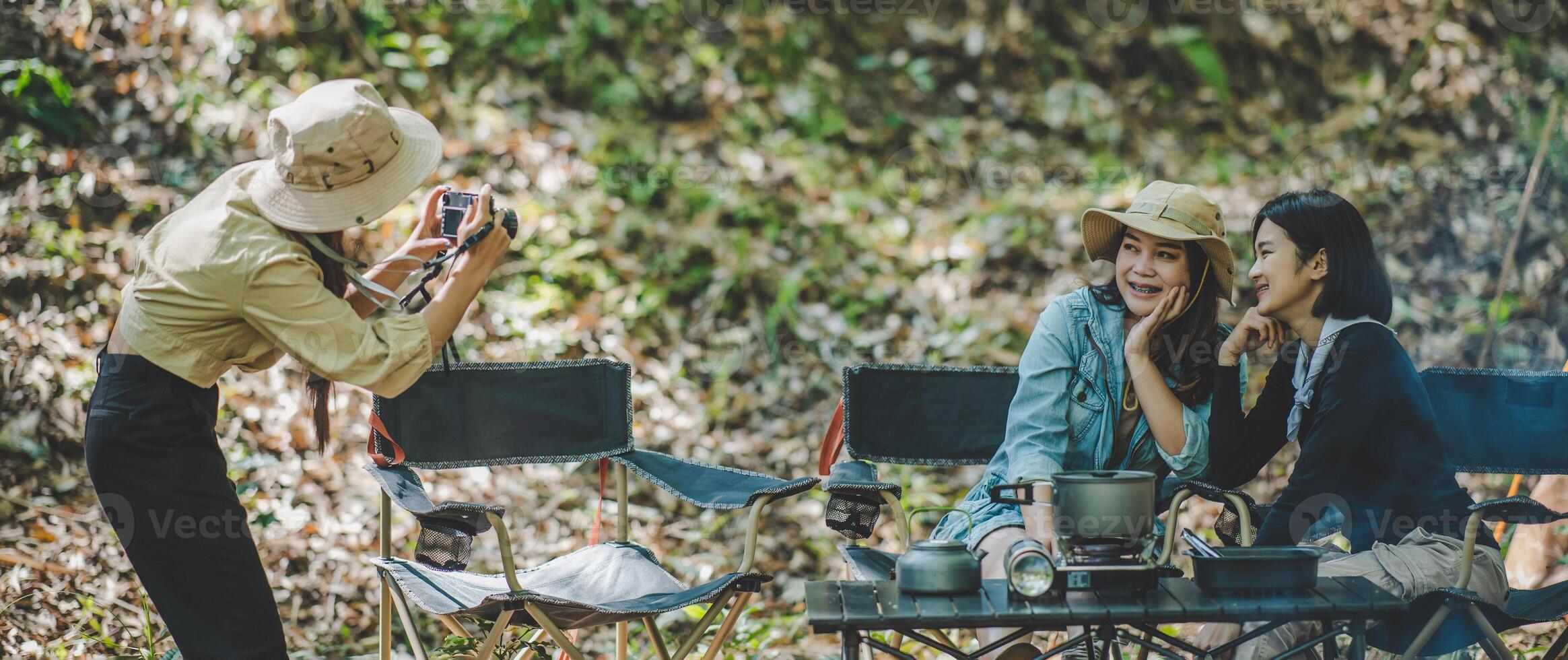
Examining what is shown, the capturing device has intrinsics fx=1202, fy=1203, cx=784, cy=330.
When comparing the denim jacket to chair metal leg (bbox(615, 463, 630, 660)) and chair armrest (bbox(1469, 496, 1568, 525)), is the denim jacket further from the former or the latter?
chair metal leg (bbox(615, 463, 630, 660))

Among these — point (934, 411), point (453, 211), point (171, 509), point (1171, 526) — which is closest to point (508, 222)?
point (453, 211)


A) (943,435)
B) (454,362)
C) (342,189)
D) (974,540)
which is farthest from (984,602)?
(454,362)

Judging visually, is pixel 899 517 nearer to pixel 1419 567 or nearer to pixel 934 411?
pixel 934 411

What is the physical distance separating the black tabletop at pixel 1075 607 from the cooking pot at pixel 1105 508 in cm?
10

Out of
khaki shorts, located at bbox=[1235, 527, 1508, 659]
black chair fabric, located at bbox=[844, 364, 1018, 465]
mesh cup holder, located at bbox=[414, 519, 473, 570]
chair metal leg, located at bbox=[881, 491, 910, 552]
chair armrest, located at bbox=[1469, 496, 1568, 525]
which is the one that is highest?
chair armrest, located at bbox=[1469, 496, 1568, 525]

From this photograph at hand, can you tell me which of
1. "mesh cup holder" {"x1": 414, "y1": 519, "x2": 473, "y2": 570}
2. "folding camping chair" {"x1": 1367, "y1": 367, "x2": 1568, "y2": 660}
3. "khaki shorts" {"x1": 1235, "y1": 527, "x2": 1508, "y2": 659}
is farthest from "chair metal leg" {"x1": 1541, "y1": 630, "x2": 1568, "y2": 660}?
"mesh cup holder" {"x1": 414, "y1": 519, "x2": 473, "y2": 570}

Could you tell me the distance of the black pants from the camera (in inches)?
78.2

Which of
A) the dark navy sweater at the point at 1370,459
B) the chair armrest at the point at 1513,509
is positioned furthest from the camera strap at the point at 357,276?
the chair armrest at the point at 1513,509

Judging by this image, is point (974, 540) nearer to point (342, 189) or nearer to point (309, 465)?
point (342, 189)

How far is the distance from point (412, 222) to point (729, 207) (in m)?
1.41

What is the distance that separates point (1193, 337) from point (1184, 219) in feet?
0.90

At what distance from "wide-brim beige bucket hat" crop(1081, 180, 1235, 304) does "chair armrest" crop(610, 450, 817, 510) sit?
911 mm

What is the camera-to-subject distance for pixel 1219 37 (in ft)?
22.5

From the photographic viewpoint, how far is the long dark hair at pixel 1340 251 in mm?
2508
